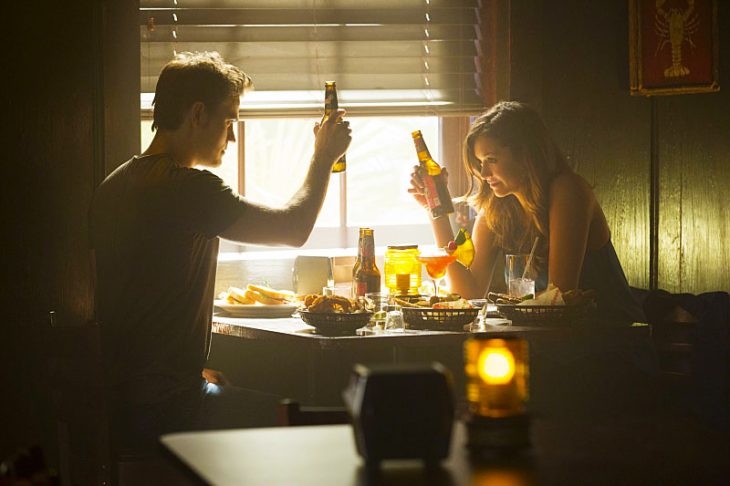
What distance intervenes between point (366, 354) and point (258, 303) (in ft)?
1.62

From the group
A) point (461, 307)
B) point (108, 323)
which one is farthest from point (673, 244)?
point (108, 323)

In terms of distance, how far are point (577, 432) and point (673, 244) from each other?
2882mm

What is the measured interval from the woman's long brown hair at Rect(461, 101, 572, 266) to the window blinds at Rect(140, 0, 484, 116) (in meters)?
0.47

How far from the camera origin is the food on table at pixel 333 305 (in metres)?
2.70

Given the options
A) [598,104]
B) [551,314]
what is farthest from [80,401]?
[598,104]

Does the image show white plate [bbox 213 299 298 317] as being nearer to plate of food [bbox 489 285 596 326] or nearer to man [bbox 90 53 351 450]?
man [bbox 90 53 351 450]

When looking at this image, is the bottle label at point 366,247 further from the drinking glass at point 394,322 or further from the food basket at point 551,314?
the food basket at point 551,314

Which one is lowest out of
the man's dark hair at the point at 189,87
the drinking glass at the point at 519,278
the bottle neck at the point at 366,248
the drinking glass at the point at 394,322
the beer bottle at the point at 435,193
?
the drinking glass at the point at 394,322

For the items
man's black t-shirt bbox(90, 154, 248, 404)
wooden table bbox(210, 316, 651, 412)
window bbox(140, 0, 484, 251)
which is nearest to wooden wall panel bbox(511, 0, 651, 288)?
window bbox(140, 0, 484, 251)

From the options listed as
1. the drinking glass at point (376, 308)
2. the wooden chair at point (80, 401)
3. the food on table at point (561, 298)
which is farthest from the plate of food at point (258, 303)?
the wooden chair at point (80, 401)

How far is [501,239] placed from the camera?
3531 mm

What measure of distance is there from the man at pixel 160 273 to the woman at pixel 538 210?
0.86 meters

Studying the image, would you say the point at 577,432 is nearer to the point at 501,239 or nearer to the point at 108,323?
the point at 108,323

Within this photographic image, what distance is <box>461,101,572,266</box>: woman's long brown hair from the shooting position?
3.29m
